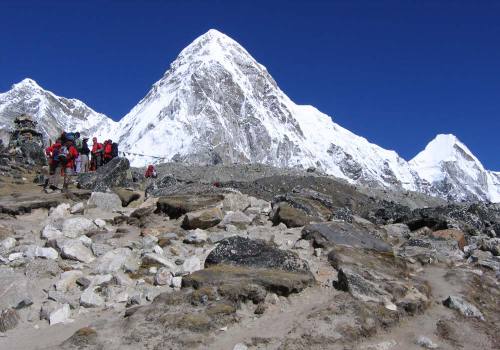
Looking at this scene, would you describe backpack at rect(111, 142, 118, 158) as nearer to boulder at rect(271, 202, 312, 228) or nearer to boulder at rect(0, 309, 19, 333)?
boulder at rect(271, 202, 312, 228)

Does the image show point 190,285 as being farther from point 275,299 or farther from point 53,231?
point 53,231

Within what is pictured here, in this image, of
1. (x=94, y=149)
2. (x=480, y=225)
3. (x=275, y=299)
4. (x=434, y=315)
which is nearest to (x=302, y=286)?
(x=275, y=299)

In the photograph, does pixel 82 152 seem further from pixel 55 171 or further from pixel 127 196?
pixel 127 196

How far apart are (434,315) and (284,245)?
347cm

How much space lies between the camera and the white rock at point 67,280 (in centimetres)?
887

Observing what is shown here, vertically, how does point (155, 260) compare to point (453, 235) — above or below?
below

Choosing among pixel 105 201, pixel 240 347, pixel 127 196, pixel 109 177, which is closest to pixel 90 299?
pixel 240 347

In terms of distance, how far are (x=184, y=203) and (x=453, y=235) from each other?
23.2ft

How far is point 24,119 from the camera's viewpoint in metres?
44.3

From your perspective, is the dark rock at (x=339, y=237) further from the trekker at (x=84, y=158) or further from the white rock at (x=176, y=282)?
the trekker at (x=84, y=158)

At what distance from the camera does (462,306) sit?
9219mm

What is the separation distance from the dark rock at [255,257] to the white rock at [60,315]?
8.25ft

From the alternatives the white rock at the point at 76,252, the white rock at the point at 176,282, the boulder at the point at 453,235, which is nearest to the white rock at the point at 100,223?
the white rock at the point at 76,252

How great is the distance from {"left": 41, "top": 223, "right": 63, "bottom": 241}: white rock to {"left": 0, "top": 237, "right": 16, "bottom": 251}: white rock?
2.23ft
